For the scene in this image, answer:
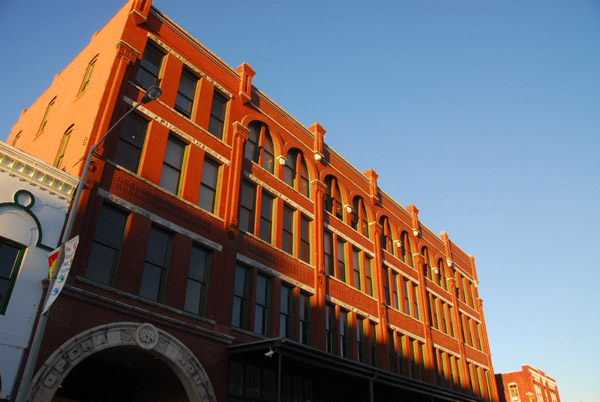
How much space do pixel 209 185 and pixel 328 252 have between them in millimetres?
8628

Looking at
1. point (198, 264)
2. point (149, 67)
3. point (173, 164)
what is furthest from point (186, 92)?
point (198, 264)

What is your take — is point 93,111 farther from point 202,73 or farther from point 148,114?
point 202,73

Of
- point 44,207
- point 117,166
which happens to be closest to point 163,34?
point 117,166

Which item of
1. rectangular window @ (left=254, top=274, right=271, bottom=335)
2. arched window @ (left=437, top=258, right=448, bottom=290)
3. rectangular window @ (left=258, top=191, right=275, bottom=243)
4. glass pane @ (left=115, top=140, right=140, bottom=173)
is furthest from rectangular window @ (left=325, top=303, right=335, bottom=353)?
arched window @ (left=437, top=258, right=448, bottom=290)

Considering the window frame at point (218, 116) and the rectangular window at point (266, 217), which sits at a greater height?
the window frame at point (218, 116)

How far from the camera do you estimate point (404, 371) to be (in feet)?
94.7

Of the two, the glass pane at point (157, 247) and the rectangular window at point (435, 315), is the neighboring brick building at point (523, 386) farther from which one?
the glass pane at point (157, 247)

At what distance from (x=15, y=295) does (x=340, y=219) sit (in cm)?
1859

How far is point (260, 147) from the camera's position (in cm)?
2469

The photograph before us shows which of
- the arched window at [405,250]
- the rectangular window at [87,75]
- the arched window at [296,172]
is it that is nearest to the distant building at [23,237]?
the rectangular window at [87,75]

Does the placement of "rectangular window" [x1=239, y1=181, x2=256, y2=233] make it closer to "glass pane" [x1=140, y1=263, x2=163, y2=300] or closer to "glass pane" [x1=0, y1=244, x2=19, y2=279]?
"glass pane" [x1=140, y1=263, x2=163, y2=300]

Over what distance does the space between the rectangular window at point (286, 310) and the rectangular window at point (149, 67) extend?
10.4 meters

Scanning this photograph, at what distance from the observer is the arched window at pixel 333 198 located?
28.7 m

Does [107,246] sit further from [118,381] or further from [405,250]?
[405,250]
